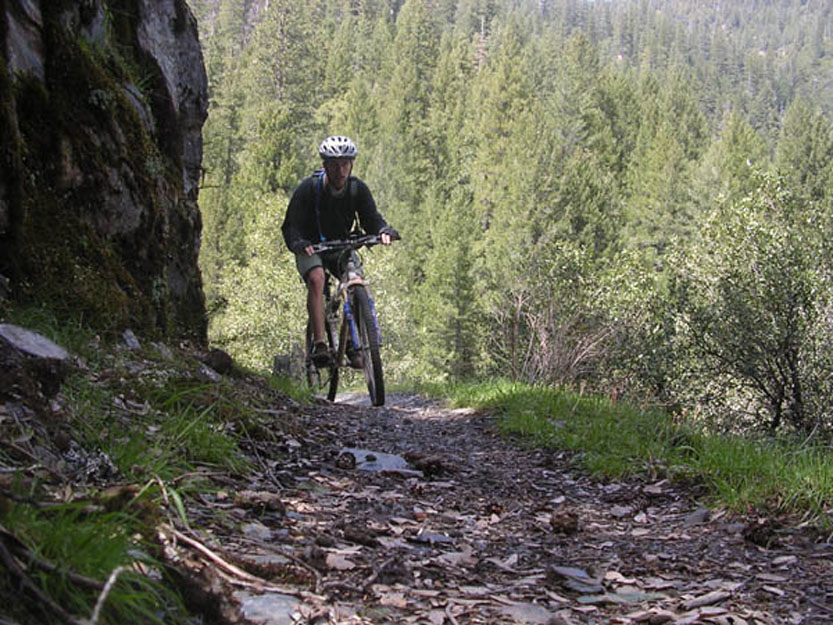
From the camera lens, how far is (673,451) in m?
4.70

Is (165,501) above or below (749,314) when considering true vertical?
above

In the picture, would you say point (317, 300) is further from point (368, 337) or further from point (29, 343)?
point (29, 343)

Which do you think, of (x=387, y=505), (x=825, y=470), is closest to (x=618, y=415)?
(x=825, y=470)

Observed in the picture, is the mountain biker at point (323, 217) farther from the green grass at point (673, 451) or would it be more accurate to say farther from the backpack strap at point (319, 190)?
the green grass at point (673, 451)

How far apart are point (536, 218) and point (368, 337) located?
3747 centimetres

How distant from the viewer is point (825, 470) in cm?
343

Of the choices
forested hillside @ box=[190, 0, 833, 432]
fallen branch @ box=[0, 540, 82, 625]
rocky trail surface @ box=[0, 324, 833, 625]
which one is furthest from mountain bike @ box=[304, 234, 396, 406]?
fallen branch @ box=[0, 540, 82, 625]

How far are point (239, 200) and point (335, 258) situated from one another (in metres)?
41.2

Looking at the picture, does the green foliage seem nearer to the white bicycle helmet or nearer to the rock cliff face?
the white bicycle helmet

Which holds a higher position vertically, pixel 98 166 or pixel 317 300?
pixel 98 166

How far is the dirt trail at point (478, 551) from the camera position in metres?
2.17

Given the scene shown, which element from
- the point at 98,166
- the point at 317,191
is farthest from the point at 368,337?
the point at 98,166

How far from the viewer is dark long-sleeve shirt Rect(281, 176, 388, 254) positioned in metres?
7.08

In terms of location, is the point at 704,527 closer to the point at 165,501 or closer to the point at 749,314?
the point at 165,501
